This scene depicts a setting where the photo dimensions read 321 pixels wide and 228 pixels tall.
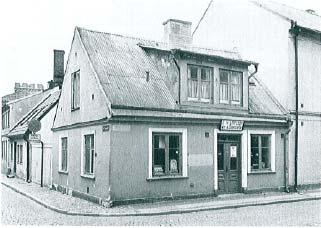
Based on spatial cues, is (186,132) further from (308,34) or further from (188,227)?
(308,34)

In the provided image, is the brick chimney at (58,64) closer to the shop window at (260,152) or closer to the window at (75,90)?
the window at (75,90)

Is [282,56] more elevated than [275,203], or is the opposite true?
[282,56]

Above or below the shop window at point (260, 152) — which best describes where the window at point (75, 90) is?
above

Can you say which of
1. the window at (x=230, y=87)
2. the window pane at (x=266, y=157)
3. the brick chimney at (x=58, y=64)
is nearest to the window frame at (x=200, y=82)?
the window at (x=230, y=87)

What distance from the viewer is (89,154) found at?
1564 cm

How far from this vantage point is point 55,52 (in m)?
25.7

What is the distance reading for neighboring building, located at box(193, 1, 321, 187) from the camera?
18438 mm

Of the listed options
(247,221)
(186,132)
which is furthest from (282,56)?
(247,221)

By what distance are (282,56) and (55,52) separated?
545 inches

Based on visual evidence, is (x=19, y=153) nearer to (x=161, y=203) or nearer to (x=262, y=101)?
(x=161, y=203)

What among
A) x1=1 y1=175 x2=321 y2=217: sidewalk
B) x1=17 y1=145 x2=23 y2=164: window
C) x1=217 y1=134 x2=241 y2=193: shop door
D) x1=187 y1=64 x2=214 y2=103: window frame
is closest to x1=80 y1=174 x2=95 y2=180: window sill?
x1=1 y1=175 x2=321 y2=217: sidewalk

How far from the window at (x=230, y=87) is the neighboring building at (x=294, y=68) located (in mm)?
2626

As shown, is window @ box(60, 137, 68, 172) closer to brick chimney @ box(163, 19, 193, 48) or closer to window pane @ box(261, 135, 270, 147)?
brick chimney @ box(163, 19, 193, 48)

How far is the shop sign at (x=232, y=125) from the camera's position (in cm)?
1605
